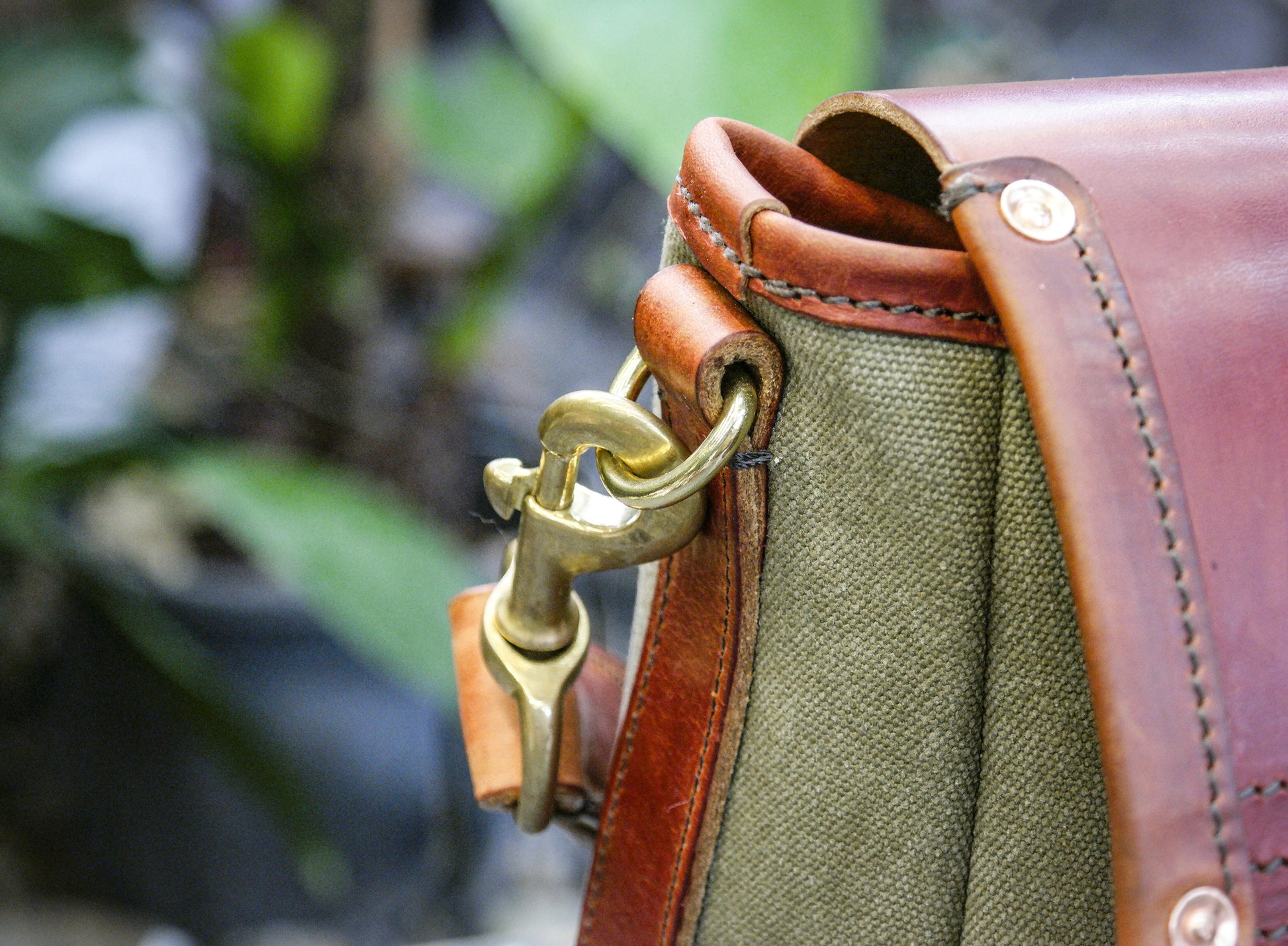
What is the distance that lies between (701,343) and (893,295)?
1.9 inches

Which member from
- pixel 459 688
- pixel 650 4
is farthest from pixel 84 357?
pixel 459 688

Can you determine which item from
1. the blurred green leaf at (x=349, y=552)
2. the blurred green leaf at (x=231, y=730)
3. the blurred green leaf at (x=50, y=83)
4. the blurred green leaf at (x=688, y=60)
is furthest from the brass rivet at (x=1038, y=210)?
the blurred green leaf at (x=50, y=83)

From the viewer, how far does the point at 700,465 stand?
29 cm

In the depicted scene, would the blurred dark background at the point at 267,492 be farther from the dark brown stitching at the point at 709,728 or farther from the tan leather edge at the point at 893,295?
the tan leather edge at the point at 893,295

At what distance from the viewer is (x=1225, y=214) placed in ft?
0.92

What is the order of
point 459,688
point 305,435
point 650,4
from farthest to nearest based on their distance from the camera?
1. point 305,435
2. point 650,4
3. point 459,688

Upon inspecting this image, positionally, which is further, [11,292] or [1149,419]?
[11,292]

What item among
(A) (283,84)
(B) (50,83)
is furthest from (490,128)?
(B) (50,83)

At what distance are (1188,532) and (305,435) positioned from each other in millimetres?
972

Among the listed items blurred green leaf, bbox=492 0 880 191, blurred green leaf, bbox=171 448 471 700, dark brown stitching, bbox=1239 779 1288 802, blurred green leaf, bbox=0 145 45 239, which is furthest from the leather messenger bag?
blurred green leaf, bbox=0 145 45 239

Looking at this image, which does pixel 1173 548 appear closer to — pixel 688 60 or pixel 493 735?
pixel 493 735

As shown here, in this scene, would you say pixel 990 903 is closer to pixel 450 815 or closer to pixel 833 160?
pixel 833 160

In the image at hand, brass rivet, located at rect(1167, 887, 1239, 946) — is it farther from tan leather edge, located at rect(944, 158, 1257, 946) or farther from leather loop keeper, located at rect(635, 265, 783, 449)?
leather loop keeper, located at rect(635, 265, 783, 449)

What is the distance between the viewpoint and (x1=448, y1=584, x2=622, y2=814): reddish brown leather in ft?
1.26
